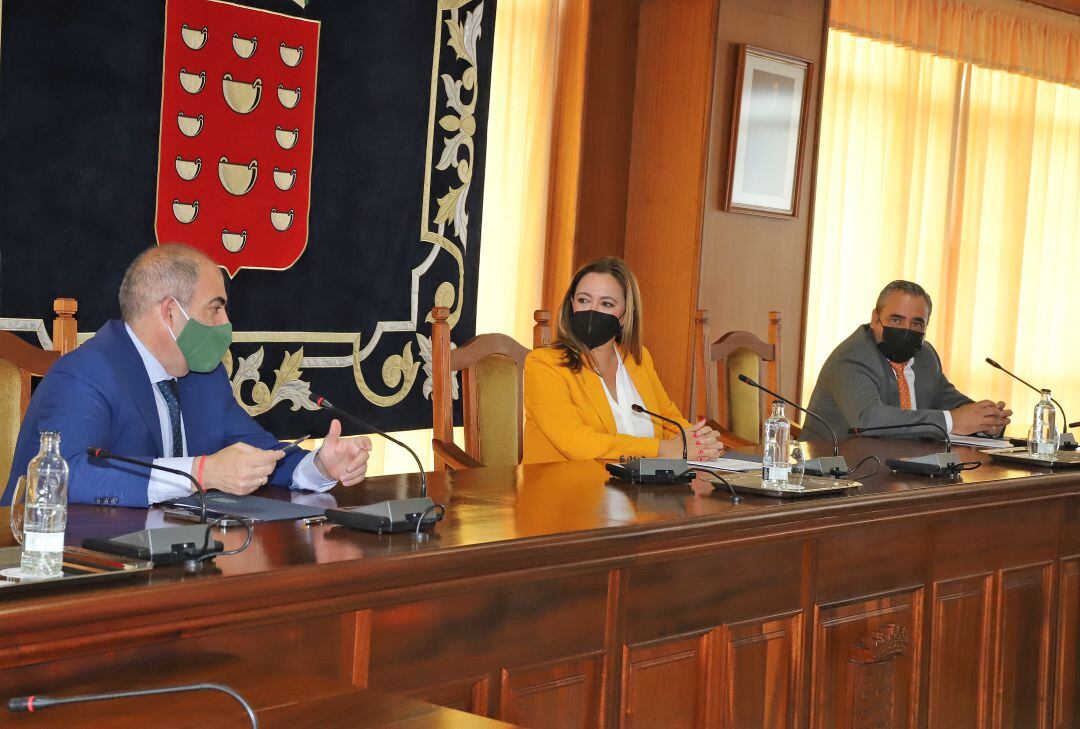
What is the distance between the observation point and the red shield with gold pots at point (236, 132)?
3.59m

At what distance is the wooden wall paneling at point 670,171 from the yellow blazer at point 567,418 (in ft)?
5.33

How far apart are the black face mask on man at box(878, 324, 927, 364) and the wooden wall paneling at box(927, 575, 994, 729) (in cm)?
123

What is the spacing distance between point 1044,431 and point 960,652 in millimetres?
843

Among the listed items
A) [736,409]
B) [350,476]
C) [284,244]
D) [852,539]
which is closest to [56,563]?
[350,476]

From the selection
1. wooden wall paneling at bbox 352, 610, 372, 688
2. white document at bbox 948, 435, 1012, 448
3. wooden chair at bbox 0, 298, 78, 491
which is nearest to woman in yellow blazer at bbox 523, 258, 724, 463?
white document at bbox 948, 435, 1012, 448

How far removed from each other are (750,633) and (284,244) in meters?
2.08

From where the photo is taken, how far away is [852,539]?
262 cm

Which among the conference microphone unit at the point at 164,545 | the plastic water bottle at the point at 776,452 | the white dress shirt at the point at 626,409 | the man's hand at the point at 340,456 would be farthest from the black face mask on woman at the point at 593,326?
the conference microphone unit at the point at 164,545

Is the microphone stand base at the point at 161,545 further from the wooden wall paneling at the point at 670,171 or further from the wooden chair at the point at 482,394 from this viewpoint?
the wooden wall paneling at the point at 670,171

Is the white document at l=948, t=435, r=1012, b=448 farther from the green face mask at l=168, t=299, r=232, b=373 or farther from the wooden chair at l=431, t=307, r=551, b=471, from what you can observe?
the green face mask at l=168, t=299, r=232, b=373

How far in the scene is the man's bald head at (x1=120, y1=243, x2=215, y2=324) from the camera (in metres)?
2.44

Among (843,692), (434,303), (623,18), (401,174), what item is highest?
(623,18)

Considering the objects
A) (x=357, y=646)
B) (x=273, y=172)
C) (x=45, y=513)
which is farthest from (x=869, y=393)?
(x=45, y=513)

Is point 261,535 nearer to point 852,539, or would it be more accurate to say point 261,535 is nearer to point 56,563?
point 56,563
